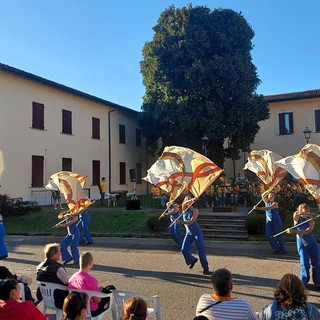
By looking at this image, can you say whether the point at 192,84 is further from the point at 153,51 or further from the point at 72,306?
the point at 72,306

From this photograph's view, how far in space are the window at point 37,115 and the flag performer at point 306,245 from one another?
20.2 meters

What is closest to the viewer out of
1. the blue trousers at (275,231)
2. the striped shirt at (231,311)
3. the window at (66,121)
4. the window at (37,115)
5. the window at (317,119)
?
the striped shirt at (231,311)

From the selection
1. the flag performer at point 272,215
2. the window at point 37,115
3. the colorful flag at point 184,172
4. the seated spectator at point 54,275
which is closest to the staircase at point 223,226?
the flag performer at point 272,215

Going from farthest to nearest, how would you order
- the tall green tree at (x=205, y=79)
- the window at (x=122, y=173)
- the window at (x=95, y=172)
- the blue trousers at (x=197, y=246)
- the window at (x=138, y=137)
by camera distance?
the window at (x=138, y=137)
the window at (x=122, y=173)
the window at (x=95, y=172)
the tall green tree at (x=205, y=79)
the blue trousers at (x=197, y=246)

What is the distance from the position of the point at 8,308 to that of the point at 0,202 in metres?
16.9

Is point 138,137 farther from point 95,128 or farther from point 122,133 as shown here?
point 95,128

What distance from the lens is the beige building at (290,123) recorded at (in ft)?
102

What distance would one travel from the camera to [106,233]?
15.2 metres

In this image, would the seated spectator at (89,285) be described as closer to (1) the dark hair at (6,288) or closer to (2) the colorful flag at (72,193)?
(1) the dark hair at (6,288)

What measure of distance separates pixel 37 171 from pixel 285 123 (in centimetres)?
2045

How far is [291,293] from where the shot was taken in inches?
140

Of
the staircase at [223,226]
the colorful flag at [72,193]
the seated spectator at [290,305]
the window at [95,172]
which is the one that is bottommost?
the staircase at [223,226]

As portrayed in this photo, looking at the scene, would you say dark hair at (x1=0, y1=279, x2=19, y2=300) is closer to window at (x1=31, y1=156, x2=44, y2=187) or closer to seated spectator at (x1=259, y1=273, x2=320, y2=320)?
seated spectator at (x1=259, y1=273, x2=320, y2=320)

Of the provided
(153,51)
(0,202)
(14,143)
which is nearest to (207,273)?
(0,202)
